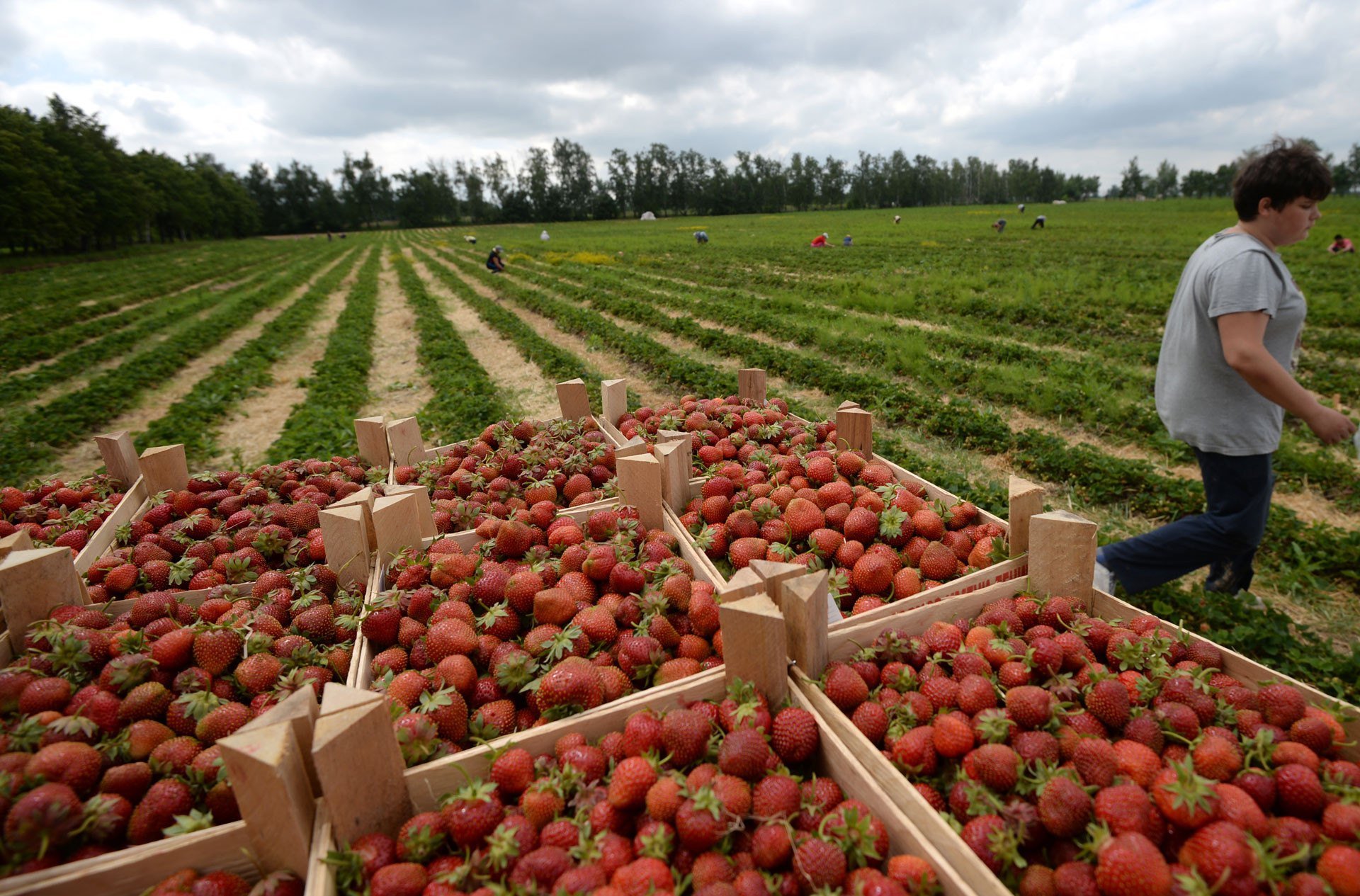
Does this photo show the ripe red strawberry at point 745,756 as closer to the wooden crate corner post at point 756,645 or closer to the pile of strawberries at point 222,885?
the wooden crate corner post at point 756,645

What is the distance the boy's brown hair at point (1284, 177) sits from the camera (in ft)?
8.63

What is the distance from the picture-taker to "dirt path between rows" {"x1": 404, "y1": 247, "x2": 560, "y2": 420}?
27.9 feet

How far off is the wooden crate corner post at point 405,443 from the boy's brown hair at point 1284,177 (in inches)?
178

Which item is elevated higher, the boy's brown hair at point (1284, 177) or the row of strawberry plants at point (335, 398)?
Result: the boy's brown hair at point (1284, 177)

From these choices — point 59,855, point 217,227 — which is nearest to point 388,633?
point 59,855

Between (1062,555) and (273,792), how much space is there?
98.5 inches

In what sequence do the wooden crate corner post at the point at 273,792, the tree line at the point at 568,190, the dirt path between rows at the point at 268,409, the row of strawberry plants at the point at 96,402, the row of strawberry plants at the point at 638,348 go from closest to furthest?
the wooden crate corner post at the point at 273,792
the row of strawberry plants at the point at 96,402
the dirt path between rows at the point at 268,409
the row of strawberry plants at the point at 638,348
the tree line at the point at 568,190

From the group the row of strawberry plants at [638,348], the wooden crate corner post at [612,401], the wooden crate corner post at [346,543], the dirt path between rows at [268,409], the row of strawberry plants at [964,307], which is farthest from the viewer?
the row of strawberry plants at [964,307]

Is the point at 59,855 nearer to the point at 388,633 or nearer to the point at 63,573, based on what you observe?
the point at 388,633

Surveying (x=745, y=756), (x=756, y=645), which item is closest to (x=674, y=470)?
(x=756, y=645)

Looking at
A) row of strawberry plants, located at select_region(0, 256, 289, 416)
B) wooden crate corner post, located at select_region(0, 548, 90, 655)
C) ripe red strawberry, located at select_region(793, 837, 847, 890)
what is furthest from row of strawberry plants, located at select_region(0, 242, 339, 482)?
ripe red strawberry, located at select_region(793, 837, 847, 890)

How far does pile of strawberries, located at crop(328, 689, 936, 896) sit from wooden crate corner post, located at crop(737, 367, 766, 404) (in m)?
3.37

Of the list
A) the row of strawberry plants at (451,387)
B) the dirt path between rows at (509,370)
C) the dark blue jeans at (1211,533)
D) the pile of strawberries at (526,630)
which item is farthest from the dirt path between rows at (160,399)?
the dark blue jeans at (1211,533)

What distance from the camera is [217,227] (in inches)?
3366
